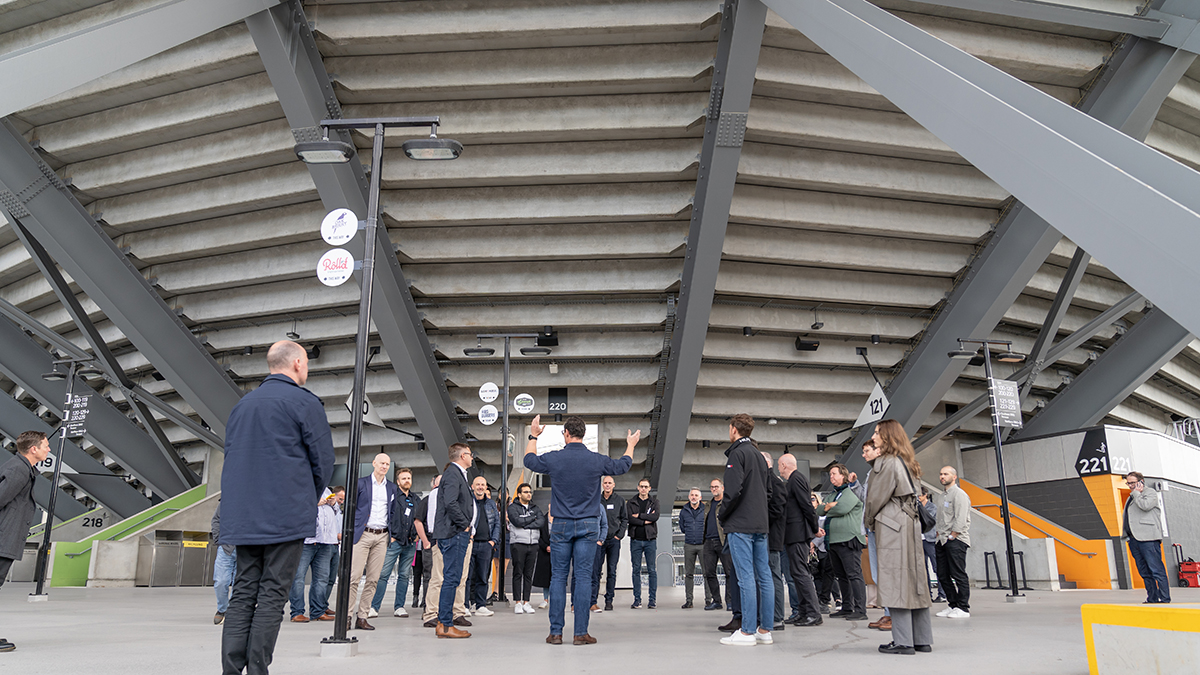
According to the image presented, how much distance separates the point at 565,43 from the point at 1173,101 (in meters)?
9.31

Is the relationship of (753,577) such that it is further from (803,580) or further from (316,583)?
(316,583)

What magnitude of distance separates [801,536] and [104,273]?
→ 1229 centimetres

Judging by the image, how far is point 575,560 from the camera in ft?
19.6

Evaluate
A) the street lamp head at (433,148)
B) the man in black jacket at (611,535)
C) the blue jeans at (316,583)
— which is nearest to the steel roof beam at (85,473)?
the blue jeans at (316,583)

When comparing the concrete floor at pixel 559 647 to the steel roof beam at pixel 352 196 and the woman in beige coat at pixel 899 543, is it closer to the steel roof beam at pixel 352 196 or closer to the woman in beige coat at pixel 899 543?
the woman in beige coat at pixel 899 543

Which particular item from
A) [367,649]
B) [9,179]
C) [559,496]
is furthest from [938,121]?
[9,179]

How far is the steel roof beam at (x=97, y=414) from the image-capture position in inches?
606

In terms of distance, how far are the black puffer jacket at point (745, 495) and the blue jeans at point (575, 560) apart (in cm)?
113

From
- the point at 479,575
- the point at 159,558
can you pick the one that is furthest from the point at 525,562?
the point at 159,558

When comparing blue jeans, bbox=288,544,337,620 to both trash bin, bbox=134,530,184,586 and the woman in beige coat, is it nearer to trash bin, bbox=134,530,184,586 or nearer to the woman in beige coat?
the woman in beige coat

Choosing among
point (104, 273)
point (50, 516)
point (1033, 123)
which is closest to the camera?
point (1033, 123)

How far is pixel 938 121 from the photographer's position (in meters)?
5.36

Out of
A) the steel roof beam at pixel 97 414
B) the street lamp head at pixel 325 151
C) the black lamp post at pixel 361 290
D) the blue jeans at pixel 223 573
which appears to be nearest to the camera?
the black lamp post at pixel 361 290

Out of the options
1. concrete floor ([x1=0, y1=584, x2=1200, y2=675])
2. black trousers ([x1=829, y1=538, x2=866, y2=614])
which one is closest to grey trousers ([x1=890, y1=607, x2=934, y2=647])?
concrete floor ([x1=0, y1=584, x2=1200, y2=675])
